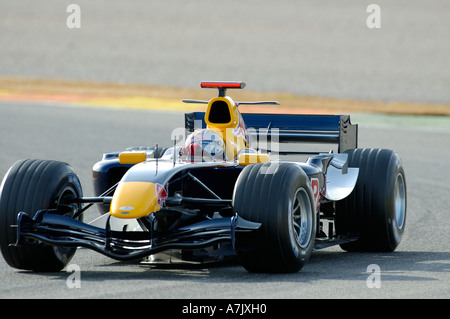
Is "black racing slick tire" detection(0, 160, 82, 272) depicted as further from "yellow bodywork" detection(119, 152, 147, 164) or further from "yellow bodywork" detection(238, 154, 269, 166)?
"yellow bodywork" detection(238, 154, 269, 166)

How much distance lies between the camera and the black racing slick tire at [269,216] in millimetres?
7320

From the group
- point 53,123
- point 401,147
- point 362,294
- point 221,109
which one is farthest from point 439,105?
point 362,294

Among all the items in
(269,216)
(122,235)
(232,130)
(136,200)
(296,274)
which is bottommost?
(296,274)

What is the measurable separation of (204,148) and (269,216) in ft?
4.84

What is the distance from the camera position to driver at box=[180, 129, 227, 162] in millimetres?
8578

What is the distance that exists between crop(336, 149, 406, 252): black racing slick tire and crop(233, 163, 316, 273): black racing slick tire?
1.88 m

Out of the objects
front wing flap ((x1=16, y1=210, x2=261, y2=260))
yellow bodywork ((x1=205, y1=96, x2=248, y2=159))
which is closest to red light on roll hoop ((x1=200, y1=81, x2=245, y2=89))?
yellow bodywork ((x1=205, y1=96, x2=248, y2=159))

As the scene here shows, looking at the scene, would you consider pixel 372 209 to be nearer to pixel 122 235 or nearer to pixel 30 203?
pixel 122 235

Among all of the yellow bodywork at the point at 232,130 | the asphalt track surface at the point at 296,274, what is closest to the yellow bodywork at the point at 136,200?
the asphalt track surface at the point at 296,274

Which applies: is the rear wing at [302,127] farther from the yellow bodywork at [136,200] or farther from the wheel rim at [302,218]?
the yellow bodywork at [136,200]

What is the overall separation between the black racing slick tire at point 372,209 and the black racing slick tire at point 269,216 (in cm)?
188

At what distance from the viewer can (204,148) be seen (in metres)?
8.58

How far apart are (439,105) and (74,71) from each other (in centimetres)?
1921

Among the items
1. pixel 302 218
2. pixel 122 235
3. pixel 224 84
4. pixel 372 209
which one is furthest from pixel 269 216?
pixel 224 84
